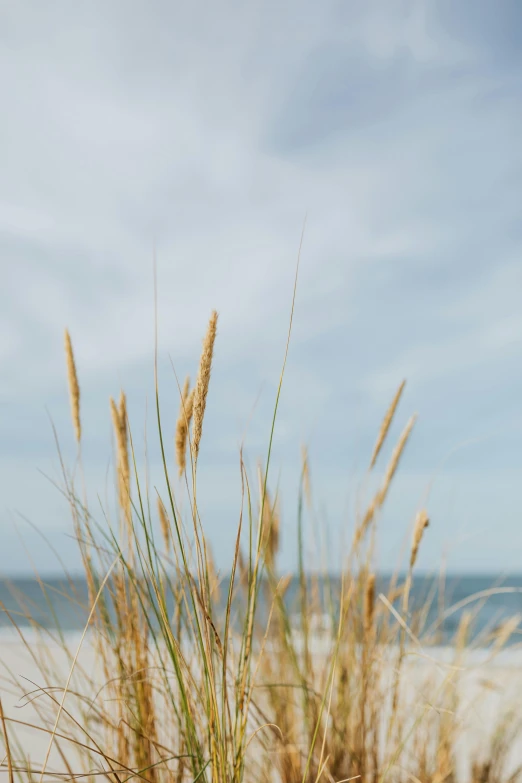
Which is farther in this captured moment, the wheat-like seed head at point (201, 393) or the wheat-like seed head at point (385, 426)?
the wheat-like seed head at point (385, 426)

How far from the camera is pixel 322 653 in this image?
5.75ft

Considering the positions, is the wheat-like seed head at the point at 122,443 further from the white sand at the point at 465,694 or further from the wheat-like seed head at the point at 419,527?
the wheat-like seed head at the point at 419,527

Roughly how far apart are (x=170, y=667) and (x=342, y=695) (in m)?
0.40

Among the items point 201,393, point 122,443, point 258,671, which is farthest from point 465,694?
point 201,393

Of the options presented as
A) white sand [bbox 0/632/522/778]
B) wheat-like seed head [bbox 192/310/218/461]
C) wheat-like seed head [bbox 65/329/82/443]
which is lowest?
white sand [bbox 0/632/522/778]

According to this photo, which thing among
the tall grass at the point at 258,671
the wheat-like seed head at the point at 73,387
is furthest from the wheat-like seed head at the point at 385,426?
the wheat-like seed head at the point at 73,387

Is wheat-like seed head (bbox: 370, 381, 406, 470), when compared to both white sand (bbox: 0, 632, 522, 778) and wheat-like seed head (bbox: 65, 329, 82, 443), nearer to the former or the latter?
white sand (bbox: 0, 632, 522, 778)

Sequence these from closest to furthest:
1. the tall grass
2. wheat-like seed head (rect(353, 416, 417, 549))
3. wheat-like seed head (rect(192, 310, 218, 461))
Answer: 1. wheat-like seed head (rect(192, 310, 218, 461))
2. the tall grass
3. wheat-like seed head (rect(353, 416, 417, 549))

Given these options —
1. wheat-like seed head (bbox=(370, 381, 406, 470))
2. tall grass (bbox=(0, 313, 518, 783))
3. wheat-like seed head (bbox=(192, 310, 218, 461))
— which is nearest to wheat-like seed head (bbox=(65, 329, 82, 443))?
tall grass (bbox=(0, 313, 518, 783))

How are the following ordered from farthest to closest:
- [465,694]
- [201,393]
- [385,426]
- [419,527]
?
[465,694]
[385,426]
[419,527]
[201,393]

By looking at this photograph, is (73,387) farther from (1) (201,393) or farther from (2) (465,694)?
(2) (465,694)

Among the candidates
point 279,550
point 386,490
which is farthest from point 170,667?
point 386,490

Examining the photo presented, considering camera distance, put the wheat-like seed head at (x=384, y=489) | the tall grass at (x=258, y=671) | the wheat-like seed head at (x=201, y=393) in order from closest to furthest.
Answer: the wheat-like seed head at (x=201, y=393)
the tall grass at (x=258, y=671)
the wheat-like seed head at (x=384, y=489)

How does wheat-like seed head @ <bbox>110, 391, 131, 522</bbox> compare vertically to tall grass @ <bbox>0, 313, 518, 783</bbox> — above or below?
above
